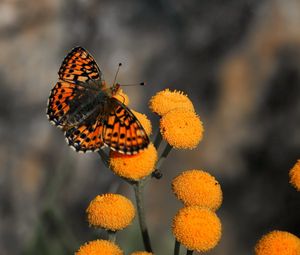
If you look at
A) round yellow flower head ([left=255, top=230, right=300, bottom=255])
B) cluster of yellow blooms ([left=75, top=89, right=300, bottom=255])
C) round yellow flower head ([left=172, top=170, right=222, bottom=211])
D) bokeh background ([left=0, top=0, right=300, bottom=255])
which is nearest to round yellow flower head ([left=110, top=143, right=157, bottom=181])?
cluster of yellow blooms ([left=75, top=89, right=300, bottom=255])

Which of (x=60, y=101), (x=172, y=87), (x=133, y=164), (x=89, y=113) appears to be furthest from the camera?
(x=172, y=87)

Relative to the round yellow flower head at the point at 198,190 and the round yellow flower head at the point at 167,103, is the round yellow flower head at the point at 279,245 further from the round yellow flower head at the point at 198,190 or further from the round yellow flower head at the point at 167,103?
the round yellow flower head at the point at 167,103

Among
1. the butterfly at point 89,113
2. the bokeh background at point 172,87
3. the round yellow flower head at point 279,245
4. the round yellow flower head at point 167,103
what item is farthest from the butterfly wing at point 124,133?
the bokeh background at point 172,87

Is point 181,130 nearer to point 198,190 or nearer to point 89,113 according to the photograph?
point 198,190

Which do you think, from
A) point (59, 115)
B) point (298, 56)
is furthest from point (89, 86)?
point (298, 56)

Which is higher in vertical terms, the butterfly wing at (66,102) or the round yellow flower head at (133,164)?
the butterfly wing at (66,102)

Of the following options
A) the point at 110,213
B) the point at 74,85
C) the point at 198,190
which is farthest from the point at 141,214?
the point at 74,85
